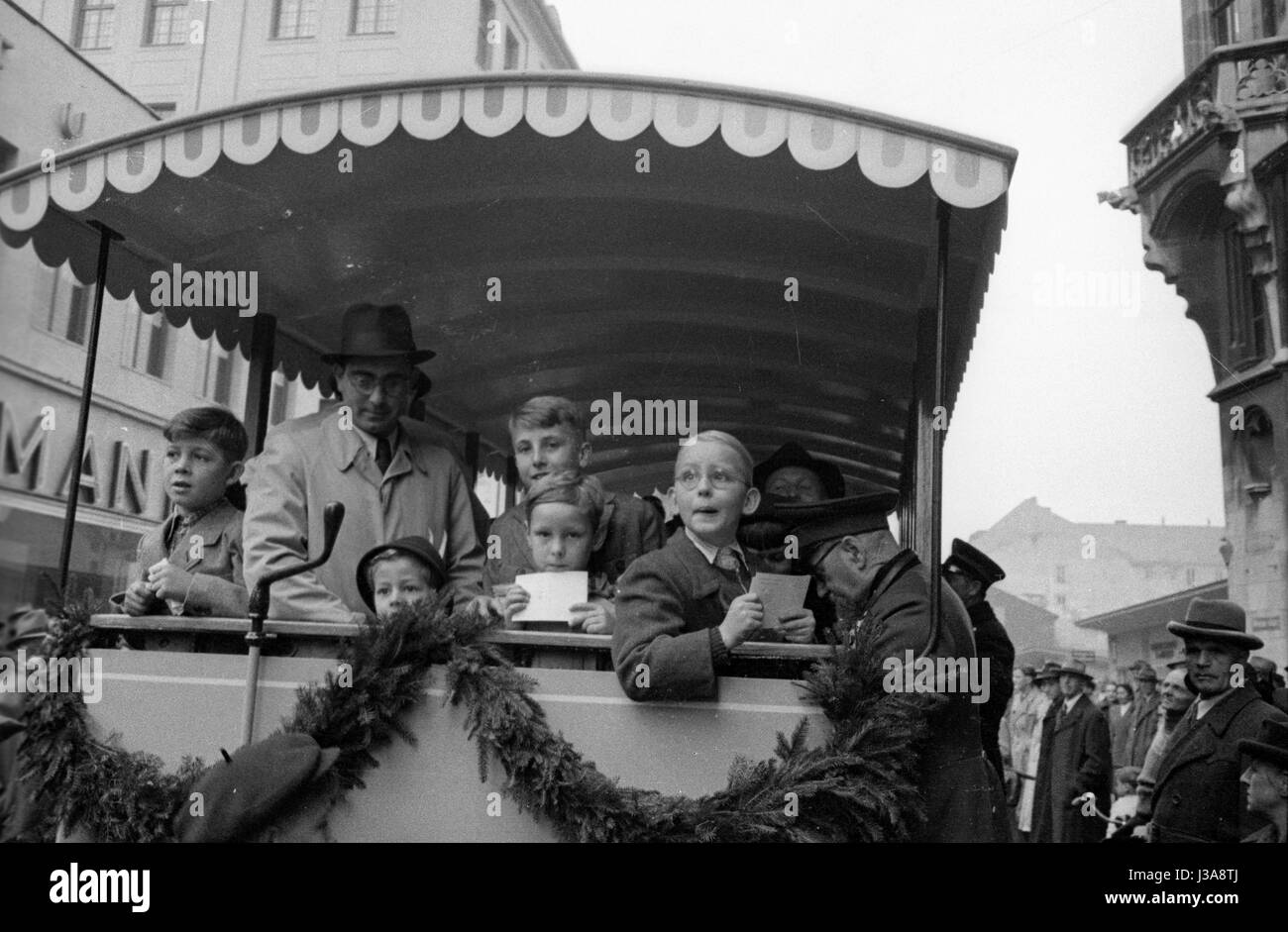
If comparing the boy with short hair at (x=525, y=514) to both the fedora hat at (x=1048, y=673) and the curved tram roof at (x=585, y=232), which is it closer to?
the curved tram roof at (x=585, y=232)

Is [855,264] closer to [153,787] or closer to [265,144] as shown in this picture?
[265,144]

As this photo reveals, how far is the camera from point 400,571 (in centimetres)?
306

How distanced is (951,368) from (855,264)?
0.87 m

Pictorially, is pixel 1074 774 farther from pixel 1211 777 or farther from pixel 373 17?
pixel 373 17

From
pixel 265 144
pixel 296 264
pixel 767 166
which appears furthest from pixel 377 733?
pixel 296 264

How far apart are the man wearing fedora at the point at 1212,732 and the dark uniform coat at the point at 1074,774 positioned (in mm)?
2323

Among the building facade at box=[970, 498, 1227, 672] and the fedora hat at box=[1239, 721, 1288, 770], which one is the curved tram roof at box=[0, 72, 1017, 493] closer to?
the building facade at box=[970, 498, 1227, 672]

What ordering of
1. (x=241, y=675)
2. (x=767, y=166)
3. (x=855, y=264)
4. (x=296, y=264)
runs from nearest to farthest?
(x=241, y=675) < (x=767, y=166) < (x=855, y=264) < (x=296, y=264)

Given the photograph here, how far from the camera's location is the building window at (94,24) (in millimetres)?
3466

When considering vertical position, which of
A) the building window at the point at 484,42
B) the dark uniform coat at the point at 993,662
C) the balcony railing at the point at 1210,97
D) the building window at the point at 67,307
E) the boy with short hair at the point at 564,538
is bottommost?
the dark uniform coat at the point at 993,662

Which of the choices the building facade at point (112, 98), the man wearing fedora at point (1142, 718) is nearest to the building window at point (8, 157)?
the building facade at point (112, 98)

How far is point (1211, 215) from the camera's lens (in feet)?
10.9

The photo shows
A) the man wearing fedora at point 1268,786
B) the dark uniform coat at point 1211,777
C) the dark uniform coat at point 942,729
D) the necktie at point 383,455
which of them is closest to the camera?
the dark uniform coat at point 942,729

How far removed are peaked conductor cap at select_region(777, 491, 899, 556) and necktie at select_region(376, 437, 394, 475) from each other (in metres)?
1.28
